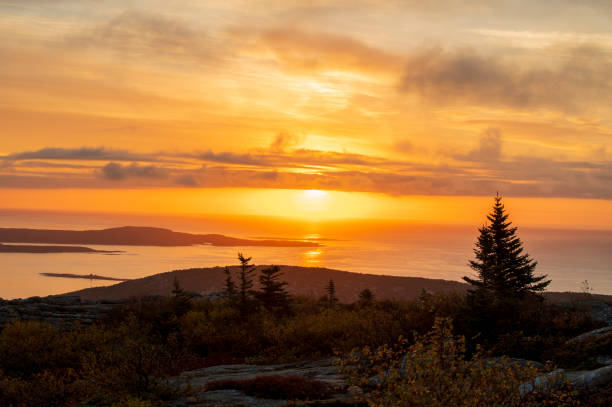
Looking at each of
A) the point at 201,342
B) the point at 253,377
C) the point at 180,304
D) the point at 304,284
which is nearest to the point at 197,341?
the point at 201,342

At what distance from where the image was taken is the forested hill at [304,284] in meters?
107

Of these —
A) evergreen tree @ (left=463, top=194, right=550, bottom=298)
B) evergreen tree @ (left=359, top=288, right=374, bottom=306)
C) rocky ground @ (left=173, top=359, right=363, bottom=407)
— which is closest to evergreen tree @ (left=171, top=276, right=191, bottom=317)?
rocky ground @ (left=173, top=359, right=363, bottom=407)

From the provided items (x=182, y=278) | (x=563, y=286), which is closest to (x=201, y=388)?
(x=182, y=278)

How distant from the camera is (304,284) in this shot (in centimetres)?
11706

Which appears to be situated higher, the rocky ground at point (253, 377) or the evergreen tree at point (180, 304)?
the evergreen tree at point (180, 304)

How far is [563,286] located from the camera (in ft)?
461

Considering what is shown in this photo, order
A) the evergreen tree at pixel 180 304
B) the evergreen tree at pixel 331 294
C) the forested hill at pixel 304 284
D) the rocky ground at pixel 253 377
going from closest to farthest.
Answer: the rocky ground at pixel 253 377 < the evergreen tree at pixel 180 304 < the evergreen tree at pixel 331 294 < the forested hill at pixel 304 284

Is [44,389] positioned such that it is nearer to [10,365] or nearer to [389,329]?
[10,365]

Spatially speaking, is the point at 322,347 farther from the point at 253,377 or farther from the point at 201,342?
the point at 201,342

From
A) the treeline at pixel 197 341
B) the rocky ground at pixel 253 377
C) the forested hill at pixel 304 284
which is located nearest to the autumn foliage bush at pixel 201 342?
the treeline at pixel 197 341

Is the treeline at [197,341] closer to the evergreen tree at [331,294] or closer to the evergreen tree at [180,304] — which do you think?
the evergreen tree at [180,304]

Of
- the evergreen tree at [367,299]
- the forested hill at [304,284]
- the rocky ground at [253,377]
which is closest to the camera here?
the rocky ground at [253,377]

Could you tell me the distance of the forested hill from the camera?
10706 cm

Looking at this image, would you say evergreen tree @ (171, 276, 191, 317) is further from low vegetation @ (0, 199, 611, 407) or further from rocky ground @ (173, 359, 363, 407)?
rocky ground @ (173, 359, 363, 407)
